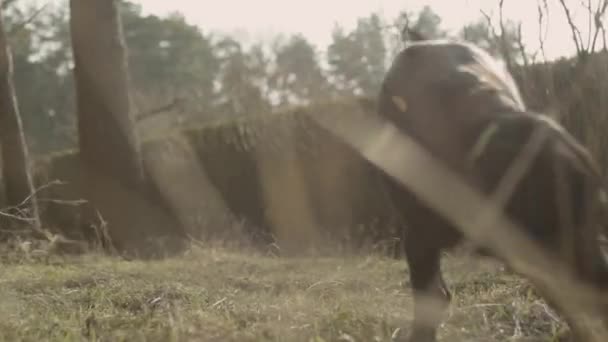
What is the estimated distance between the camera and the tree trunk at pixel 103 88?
10250 mm

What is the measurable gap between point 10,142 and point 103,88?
4.74 ft

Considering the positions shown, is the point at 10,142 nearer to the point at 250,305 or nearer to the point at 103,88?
the point at 103,88

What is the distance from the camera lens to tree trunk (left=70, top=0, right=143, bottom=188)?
33.6ft

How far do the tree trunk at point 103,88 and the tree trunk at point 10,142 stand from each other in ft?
2.85

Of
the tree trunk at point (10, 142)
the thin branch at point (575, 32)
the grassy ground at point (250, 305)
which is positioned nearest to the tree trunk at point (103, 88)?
the tree trunk at point (10, 142)

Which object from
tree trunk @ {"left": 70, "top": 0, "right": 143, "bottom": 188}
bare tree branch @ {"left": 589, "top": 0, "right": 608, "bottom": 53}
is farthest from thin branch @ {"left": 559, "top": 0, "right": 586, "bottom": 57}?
tree trunk @ {"left": 70, "top": 0, "right": 143, "bottom": 188}

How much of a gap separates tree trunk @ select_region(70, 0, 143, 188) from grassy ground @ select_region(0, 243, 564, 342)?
3.78m

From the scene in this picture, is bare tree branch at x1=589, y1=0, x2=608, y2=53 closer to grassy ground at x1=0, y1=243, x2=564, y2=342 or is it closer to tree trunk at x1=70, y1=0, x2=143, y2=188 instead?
grassy ground at x1=0, y1=243, x2=564, y2=342

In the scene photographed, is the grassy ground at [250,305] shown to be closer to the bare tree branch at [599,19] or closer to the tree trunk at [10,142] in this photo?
the bare tree branch at [599,19]

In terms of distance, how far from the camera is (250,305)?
14.4 feet

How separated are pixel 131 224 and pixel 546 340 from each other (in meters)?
7.31

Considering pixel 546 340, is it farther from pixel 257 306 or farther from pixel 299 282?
pixel 299 282

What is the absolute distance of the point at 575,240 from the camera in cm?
254

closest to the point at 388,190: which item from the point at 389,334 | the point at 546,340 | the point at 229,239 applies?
the point at 389,334
